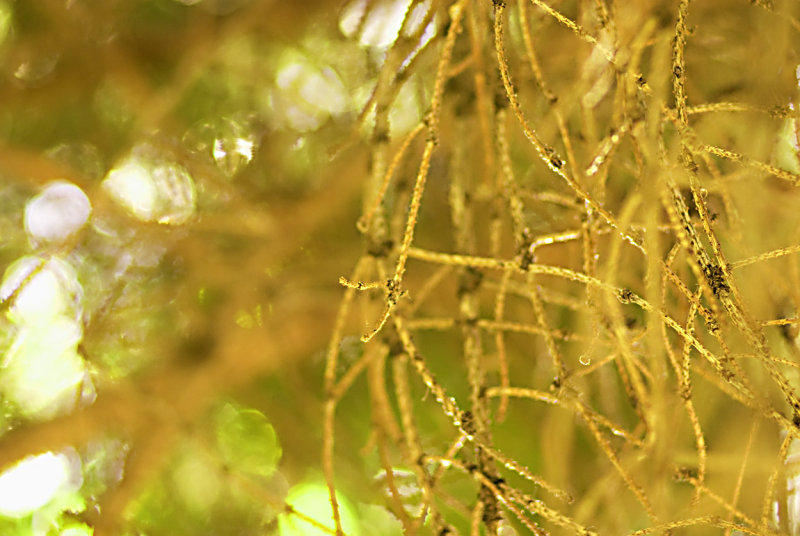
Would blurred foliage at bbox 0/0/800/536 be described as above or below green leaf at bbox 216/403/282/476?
above

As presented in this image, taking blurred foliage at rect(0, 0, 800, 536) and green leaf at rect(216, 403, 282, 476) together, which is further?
green leaf at rect(216, 403, 282, 476)

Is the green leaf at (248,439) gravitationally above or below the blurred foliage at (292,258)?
below

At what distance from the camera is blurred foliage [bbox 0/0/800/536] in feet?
2.77

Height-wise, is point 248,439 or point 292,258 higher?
point 292,258

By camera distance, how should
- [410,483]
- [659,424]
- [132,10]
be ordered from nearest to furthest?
[659,424] < [410,483] < [132,10]

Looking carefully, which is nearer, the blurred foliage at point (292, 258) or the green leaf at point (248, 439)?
the blurred foliage at point (292, 258)

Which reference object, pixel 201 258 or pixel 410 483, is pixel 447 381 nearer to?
pixel 410 483

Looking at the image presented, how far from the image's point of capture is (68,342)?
3.78 feet

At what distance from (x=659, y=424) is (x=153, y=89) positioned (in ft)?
3.51

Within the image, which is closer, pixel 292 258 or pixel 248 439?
pixel 292 258

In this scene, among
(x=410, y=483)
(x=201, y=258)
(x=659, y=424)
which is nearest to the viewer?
(x=659, y=424)

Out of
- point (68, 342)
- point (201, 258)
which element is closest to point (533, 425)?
point (201, 258)

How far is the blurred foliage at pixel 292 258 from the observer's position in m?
0.84

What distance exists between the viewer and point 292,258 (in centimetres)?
120
